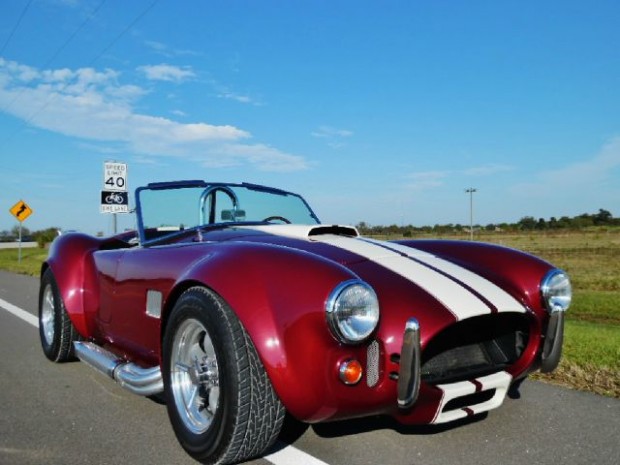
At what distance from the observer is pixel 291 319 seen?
7.43 feet

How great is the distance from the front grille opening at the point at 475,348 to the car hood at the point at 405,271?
0.09 meters

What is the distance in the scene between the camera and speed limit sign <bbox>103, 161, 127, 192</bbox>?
38.7ft

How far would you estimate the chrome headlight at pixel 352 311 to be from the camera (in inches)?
88.0

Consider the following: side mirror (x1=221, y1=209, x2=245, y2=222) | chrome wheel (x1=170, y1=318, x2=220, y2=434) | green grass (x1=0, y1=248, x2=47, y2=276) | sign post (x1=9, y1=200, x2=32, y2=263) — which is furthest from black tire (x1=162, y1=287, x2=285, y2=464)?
sign post (x1=9, y1=200, x2=32, y2=263)

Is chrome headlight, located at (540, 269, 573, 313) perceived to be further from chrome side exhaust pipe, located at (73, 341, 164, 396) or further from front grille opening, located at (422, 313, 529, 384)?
chrome side exhaust pipe, located at (73, 341, 164, 396)

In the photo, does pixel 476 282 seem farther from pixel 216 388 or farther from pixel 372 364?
pixel 216 388

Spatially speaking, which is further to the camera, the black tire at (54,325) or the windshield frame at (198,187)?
the black tire at (54,325)

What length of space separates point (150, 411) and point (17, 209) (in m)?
22.5

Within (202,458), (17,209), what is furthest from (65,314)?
(17,209)

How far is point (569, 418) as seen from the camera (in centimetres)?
312

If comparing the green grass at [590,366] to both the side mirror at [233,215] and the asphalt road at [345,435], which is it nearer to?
the asphalt road at [345,435]

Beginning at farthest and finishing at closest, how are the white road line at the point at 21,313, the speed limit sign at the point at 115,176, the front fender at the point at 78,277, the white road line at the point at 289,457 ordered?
1. the speed limit sign at the point at 115,176
2. the white road line at the point at 21,313
3. the front fender at the point at 78,277
4. the white road line at the point at 289,457

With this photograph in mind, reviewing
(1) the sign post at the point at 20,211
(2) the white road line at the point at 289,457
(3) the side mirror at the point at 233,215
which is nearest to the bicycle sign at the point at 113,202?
(3) the side mirror at the point at 233,215

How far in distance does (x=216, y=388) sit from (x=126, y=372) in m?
0.70
